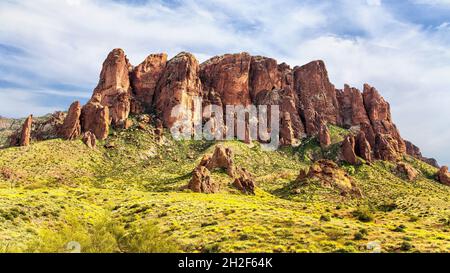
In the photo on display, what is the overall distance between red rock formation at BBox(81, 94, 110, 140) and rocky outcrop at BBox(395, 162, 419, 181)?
135 m

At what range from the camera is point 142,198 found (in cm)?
8150

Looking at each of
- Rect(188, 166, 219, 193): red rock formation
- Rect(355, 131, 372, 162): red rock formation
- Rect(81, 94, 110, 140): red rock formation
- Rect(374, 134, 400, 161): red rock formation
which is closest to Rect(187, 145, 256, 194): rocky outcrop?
Rect(188, 166, 219, 193): red rock formation

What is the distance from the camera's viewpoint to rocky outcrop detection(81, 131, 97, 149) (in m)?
160

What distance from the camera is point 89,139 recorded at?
160m

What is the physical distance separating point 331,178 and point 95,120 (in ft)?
357

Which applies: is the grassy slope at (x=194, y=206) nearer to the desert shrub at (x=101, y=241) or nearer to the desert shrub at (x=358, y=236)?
the desert shrub at (x=358, y=236)

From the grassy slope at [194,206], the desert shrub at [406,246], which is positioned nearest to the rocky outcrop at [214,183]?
the grassy slope at [194,206]

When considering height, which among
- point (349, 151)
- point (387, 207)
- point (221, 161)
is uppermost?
point (349, 151)

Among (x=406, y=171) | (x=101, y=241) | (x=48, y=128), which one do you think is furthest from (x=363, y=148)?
(x=101, y=241)

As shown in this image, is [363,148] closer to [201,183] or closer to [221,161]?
[221,161]

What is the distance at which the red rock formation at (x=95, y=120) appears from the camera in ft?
563
